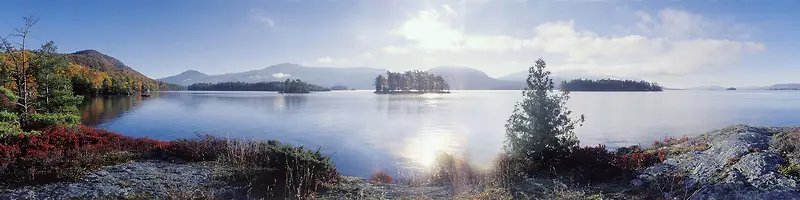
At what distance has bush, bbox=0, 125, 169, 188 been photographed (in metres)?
12.2

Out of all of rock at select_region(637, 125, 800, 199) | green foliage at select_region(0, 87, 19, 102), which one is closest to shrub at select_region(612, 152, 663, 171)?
rock at select_region(637, 125, 800, 199)

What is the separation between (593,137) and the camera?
31.5 meters

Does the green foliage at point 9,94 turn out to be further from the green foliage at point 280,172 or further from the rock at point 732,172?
the rock at point 732,172

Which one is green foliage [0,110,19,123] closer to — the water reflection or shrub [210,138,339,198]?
shrub [210,138,339,198]

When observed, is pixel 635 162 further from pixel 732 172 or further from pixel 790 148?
pixel 790 148

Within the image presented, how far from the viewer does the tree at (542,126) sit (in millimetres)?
15297

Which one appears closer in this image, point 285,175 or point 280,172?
point 285,175

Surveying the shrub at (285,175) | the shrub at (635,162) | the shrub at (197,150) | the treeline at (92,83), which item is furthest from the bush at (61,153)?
the treeline at (92,83)

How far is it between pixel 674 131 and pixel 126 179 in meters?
39.2

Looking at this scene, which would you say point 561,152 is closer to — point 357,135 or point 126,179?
point 126,179

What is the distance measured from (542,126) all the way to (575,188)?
12.3 ft

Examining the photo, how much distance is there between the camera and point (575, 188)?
469 inches

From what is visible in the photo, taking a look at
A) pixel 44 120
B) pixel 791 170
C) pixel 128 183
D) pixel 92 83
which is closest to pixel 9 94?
pixel 44 120

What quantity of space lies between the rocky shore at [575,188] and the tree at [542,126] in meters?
2.45
